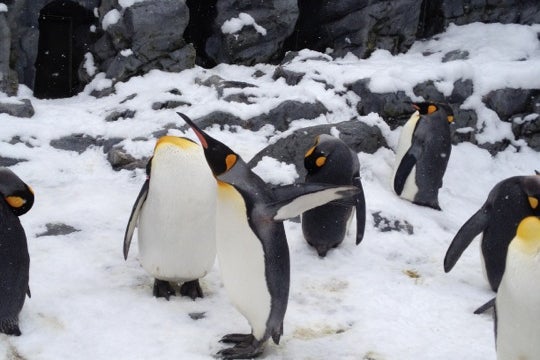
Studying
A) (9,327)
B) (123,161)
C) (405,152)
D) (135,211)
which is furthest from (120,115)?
(9,327)

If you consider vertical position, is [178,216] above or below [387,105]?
above

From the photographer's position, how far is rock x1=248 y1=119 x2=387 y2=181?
554 cm

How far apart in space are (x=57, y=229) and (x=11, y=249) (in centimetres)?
138

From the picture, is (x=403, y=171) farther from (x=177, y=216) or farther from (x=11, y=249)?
(x=11, y=249)

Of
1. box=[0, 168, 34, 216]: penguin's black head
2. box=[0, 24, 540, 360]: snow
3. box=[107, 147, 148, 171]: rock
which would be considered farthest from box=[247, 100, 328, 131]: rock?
box=[0, 168, 34, 216]: penguin's black head

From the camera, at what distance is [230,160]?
2652 mm

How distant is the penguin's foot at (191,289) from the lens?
3.40 metres

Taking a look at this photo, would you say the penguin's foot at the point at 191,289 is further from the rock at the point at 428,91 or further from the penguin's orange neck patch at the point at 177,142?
the rock at the point at 428,91

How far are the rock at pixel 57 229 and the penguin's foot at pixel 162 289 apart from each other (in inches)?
39.8

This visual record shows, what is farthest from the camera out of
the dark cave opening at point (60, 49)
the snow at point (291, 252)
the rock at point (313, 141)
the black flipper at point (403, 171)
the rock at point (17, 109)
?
the dark cave opening at point (60, 49)

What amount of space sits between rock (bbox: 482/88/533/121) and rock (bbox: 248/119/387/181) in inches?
74.0

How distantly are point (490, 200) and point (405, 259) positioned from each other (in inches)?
33.1

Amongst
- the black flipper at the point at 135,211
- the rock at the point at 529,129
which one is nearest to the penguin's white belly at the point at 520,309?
the black flipper at the point at 135,211

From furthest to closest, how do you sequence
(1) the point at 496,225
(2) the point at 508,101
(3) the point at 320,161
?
(2) the point at 508,101 → (3) the point at 320,161 → (1) the point at 496,225
